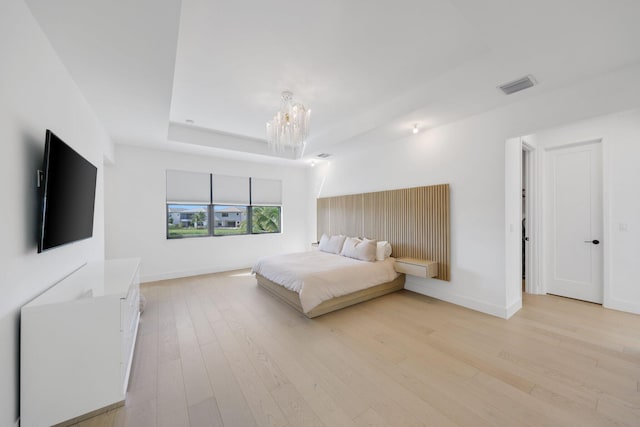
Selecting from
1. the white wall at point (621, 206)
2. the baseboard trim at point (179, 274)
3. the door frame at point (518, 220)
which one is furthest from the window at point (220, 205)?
the white wall at point (621, 206)

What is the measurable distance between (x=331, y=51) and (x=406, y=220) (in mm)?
2840

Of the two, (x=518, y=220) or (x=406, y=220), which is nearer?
(x=518, y=220)

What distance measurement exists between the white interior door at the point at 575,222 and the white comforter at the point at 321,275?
8.31ft

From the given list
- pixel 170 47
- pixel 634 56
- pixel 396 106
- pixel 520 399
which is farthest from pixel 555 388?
pixel 170 47

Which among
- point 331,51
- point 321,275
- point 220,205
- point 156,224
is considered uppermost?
point 331,51

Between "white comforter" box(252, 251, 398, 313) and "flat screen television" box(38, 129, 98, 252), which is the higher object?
"flat screen television" box(38, 129, 98, 252)

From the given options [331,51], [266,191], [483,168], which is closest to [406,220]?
[483,168]

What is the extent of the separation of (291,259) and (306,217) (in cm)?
271

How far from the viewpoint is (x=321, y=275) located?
10.3ft

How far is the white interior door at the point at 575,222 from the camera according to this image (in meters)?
3.35

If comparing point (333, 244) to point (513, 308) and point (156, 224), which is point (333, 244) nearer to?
point (513, 308)

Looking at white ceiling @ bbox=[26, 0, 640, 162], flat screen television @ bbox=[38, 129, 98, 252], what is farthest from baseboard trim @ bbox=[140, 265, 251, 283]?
white ceiling @ bbox=[26, 0, 640, 162]

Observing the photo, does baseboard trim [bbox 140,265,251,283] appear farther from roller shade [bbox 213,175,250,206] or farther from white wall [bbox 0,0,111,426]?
white wall [bbox 0,0,111,426]

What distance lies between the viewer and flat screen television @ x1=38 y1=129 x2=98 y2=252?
61.3 inches
